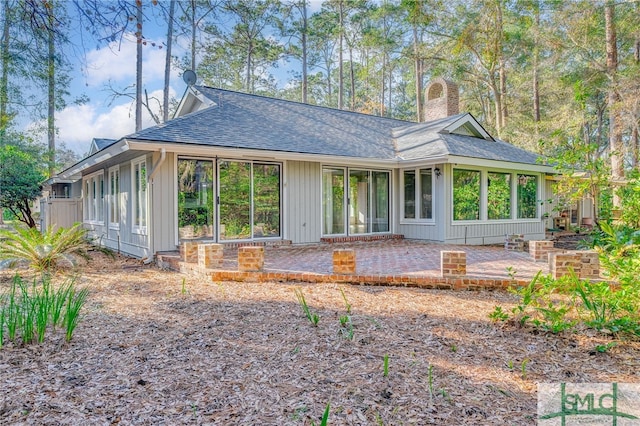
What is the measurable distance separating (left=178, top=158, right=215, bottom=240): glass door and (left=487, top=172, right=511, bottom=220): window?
7884 millimetres

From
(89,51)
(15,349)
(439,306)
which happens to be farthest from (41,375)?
(439,306)

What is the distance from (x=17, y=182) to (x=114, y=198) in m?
5.94

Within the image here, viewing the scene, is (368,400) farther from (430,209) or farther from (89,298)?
(430,209)

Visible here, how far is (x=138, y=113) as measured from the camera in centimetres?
1986

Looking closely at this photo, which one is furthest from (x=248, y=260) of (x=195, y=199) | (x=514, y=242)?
(x=514, y=242)

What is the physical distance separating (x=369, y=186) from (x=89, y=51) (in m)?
7.88

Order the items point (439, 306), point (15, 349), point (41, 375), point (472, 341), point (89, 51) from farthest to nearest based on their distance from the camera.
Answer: point (439, 306), point (89, 51), point (472, 341), point (15, 349), point (41, 375)

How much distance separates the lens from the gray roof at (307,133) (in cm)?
857

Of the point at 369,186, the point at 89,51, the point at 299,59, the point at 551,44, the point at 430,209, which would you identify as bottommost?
the point at 430,209

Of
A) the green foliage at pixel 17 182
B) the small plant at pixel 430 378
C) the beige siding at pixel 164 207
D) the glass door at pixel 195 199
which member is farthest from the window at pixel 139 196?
the green foliage at pixel 17 182

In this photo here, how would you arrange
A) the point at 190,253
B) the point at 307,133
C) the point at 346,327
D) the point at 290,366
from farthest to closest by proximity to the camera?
the point at 307,133, the point at 190,253, the point at 346,327, the point at 290,366

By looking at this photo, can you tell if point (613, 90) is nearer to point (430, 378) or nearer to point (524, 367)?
point (524, 367)

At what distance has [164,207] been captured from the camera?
799cm

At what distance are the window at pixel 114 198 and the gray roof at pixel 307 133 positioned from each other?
8.20 ft
